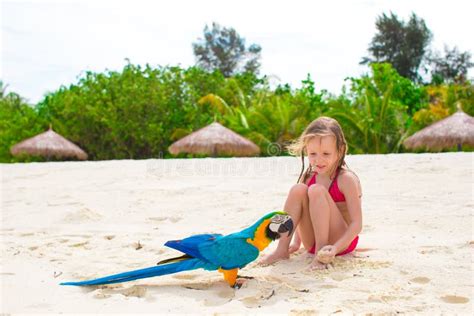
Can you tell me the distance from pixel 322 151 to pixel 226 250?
0.72 meters

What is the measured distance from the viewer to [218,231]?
3.53 meters

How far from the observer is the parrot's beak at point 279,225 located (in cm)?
203

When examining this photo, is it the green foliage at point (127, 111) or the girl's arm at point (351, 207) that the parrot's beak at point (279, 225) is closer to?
Answer: the girl's arm at point (351, 207)

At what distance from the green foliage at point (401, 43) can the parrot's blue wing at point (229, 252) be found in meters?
25.4

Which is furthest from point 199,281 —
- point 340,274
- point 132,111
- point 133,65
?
point 133,65

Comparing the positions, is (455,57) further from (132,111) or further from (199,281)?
(199,281)

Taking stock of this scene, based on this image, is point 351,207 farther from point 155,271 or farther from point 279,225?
point 155,271

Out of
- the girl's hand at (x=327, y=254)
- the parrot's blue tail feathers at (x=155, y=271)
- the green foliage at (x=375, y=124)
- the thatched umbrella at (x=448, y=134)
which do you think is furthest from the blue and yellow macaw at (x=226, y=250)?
the green foliage at (x=375, y=124)

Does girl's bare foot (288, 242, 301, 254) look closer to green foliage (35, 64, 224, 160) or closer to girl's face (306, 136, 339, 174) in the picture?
girl's face (306, 136, 339, 174)

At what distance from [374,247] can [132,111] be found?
13.2 metres

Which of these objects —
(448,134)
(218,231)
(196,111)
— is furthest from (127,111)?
(218,231)

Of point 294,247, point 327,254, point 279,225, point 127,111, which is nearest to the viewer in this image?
point 279,225

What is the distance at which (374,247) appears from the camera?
280 cm

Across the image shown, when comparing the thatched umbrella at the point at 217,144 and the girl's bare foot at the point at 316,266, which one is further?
the thatched umbrella at the point at 217,144
